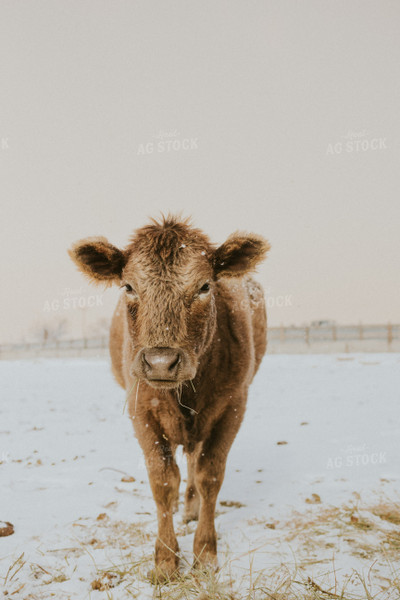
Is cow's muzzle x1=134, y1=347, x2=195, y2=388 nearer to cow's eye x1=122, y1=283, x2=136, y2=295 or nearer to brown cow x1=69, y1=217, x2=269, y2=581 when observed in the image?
brown cow x1=69, y1=217, x2=269, y2=581

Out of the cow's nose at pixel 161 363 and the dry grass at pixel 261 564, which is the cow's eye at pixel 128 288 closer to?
the cow's nose at pixel 161 363

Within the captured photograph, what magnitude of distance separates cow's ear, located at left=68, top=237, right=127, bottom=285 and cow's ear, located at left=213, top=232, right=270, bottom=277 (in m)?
0.70

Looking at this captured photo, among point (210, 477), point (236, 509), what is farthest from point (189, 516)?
point (210, 477)

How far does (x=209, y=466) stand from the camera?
3166 mm

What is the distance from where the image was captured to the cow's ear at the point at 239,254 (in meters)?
3.14

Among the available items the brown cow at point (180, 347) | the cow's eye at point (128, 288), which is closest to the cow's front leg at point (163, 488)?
the brown cow at point (180, 347)

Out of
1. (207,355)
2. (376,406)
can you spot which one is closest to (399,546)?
(207,355)

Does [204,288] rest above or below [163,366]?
above

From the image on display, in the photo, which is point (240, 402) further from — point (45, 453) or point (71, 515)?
point (45, 453)

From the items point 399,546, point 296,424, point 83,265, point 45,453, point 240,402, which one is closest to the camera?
point 399,546

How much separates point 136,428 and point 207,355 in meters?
0.74

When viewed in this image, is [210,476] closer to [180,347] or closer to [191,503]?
[191,503]

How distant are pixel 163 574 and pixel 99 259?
214 cm

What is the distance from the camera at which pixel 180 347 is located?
2.62 metres
